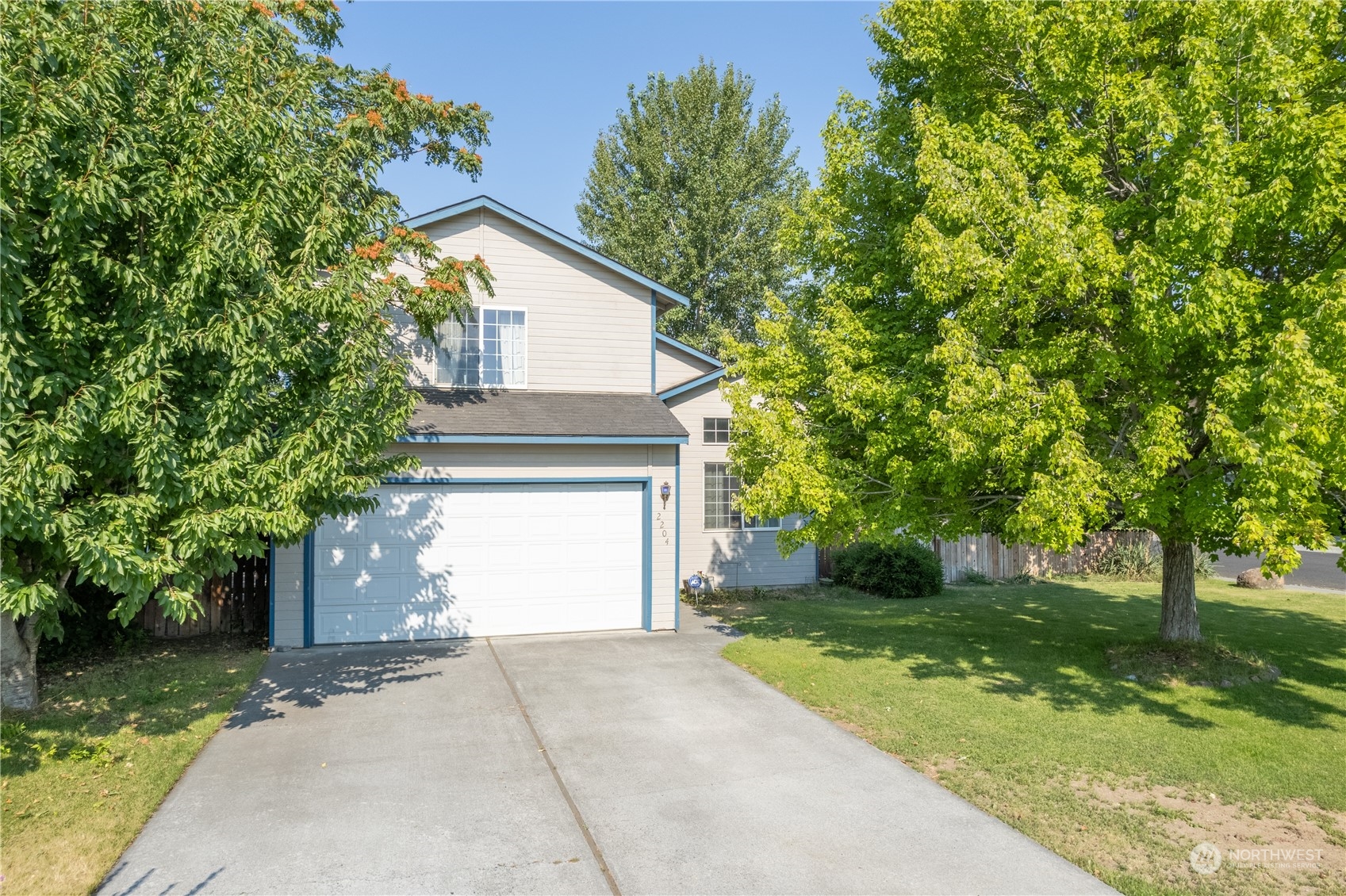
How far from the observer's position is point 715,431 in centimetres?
1805

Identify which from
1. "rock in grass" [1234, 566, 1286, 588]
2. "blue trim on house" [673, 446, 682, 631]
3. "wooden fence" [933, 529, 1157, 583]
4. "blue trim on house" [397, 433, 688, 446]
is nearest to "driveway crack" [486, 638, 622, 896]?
"blue trim on house" [397, 433, 688, 446]

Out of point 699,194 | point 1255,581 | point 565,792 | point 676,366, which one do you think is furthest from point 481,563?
point 699,194

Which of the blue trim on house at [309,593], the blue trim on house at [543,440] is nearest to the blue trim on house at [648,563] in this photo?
the blue trim on house at [543,440]

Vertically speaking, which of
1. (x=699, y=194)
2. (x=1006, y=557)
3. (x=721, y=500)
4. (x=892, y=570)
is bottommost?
(x=1006, y=557)

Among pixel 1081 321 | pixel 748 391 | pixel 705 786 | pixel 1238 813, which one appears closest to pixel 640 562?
pixel 748 391

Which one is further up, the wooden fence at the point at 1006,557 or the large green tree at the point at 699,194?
the large green tree at the point at 699,194

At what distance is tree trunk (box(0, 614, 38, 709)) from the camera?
8.02 m

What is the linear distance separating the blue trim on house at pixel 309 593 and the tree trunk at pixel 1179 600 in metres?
12.1

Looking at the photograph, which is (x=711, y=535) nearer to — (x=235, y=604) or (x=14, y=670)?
(x=235, y=604)

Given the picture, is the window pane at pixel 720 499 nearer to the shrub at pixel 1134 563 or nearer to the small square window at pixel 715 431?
the small square window at pixel 715 431

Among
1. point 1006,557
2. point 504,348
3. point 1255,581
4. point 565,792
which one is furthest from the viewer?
point 1006,557

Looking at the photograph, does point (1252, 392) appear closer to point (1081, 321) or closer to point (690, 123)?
point (1081, 321)

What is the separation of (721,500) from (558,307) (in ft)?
21.9

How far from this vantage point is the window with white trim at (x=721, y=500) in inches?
708
